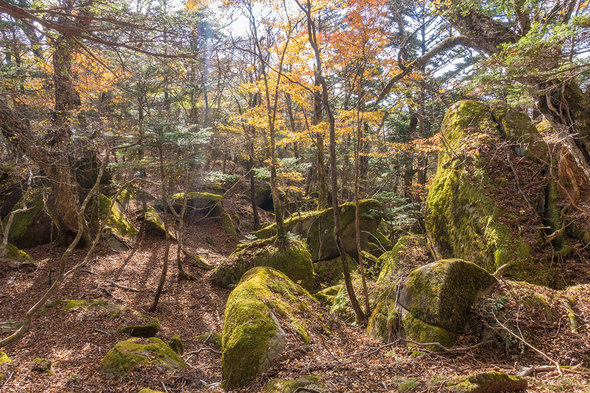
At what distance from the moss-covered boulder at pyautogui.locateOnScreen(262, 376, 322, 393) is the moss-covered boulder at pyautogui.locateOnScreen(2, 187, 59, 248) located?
33.2 feet

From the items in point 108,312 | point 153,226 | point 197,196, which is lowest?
point 108,312

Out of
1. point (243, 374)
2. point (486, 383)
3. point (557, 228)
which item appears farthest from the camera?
point (557, 228)

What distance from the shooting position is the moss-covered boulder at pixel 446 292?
3781 mm

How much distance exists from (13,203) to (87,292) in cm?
615

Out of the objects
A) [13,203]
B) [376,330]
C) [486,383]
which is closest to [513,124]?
[376,330]

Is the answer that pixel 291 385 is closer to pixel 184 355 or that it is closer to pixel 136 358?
pixel 136 358

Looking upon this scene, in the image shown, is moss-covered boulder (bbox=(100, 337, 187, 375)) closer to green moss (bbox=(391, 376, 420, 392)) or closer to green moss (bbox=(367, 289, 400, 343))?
green moss (bbox=(367, 289, 400, 343))

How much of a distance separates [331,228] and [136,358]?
799 cm

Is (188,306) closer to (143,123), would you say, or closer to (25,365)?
(25,365)

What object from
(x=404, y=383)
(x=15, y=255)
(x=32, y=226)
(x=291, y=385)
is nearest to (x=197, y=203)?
(x=32, y=226)

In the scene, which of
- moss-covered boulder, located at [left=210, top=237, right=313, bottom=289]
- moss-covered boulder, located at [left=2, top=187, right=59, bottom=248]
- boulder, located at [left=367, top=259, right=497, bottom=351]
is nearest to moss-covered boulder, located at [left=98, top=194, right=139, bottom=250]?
moss-covered boulder, located at [left=2, top=187, right=59, bottom=248]

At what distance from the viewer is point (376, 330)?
15.1 feet

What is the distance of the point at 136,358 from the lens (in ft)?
14.0

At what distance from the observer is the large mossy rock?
3584mm
